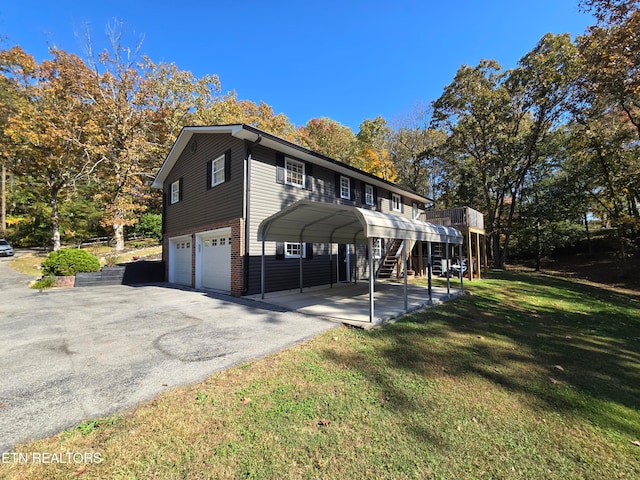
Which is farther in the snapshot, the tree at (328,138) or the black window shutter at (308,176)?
the tree at (328,138)

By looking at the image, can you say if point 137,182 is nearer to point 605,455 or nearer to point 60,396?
point 60,396

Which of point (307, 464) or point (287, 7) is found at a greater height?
point (287, 7)

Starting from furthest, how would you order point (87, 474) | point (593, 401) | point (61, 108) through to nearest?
1. point (61, 108)
2. point (593, 401)
3. point (87, 474)

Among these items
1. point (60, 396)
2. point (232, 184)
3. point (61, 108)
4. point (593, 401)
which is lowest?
point (593, 401)

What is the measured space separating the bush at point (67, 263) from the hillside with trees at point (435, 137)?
6435 millimetres

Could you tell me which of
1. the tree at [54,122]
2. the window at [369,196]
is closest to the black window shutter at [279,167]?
the window at [369,196]

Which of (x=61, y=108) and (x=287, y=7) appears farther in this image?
(x=61, y=108)

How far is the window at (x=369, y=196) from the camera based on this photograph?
48.9ft

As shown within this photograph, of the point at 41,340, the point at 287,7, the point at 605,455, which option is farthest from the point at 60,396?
the point at 287,7

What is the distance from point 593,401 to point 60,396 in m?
6.05

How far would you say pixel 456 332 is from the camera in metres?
5.78

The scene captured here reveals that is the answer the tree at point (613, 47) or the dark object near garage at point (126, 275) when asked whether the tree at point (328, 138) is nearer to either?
the dark object near garage at point (126, 275)

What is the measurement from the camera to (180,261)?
45.2 feet

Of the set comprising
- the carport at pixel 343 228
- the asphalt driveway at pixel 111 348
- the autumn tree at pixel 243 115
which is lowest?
the asphalt driveway at pixel 111 348
